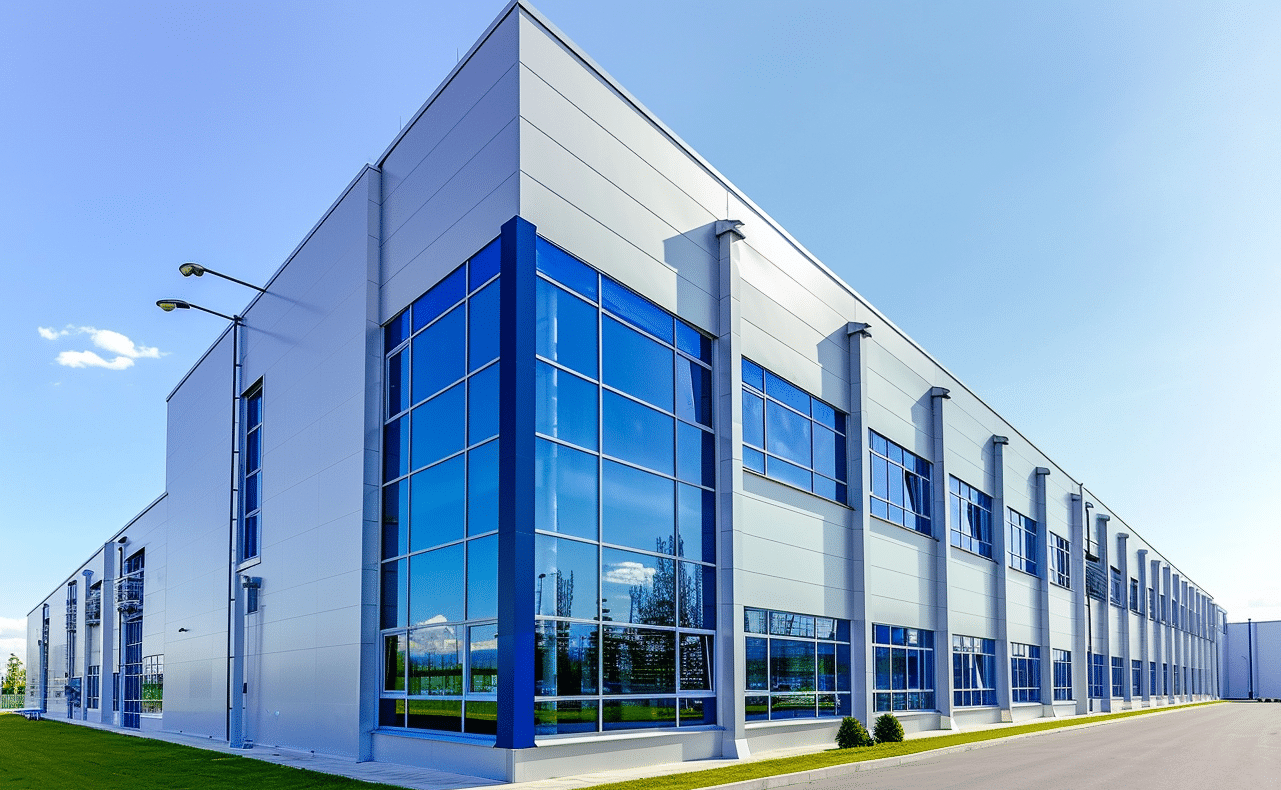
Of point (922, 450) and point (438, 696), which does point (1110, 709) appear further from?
point (438, 696)

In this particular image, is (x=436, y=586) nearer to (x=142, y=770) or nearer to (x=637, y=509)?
(x=637, y=509)

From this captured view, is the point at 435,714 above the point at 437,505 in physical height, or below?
below

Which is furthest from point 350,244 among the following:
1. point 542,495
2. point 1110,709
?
point 1110,709

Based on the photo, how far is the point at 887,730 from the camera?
84.3ft

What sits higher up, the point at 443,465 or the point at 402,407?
the point at 402,407

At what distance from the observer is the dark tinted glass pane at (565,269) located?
704 inches

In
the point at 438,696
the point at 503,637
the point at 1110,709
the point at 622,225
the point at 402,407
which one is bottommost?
the point at 1110,709

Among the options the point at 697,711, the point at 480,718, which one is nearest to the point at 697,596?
the point at 697,711

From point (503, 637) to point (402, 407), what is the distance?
6926 millimetres

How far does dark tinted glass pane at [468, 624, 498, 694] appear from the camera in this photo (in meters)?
16.6

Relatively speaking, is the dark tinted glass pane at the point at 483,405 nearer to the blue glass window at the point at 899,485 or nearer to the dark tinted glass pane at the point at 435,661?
the dark tinted glass pane at the point at 435,661

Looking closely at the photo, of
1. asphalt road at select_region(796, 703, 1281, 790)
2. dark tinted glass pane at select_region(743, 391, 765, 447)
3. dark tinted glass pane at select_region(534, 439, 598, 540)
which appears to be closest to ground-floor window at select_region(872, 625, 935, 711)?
asphalt road at select_region(796, 703, 1281, 790)

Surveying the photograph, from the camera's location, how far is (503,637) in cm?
1593

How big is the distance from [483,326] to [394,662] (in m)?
7.18
